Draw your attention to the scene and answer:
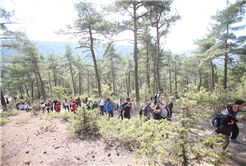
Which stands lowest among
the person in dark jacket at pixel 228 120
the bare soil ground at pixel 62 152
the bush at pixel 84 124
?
the bare soil ground at pixel 62 152

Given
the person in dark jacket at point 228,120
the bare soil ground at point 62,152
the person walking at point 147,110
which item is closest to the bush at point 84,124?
the bare soil ground at point 62,152

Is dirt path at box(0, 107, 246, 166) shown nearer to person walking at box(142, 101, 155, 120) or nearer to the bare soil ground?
the bare soil ground

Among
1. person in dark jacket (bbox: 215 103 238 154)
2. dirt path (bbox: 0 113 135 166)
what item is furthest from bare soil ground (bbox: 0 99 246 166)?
person in dark jacket (bbox: 215 103 238 154)

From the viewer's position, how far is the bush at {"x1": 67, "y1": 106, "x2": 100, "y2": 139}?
4758mm

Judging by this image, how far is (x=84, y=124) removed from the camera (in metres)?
4.77

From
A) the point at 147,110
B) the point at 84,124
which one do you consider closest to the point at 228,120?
the point at 147,110

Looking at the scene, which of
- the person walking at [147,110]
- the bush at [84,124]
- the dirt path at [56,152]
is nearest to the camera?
the dirt path at [56,152]

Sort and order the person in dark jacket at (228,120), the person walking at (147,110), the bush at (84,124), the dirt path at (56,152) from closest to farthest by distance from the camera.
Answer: the dirt path at (56,152) → the person in dark jacket at (228,120) → the bush at (84,124) → the person walking at (147,110)

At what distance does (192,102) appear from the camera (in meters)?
2.24

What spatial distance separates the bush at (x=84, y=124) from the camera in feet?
15.6

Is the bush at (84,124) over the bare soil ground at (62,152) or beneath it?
over

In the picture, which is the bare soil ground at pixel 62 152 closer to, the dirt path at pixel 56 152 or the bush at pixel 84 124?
the dirt path at pixel 56 152

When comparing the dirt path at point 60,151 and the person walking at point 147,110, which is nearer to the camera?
the dirt path at point 60,151

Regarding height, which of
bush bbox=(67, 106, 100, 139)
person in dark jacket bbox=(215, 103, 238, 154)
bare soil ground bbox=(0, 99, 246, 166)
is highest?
person in dark jacket bbox=(215, 103, 238, 154)
